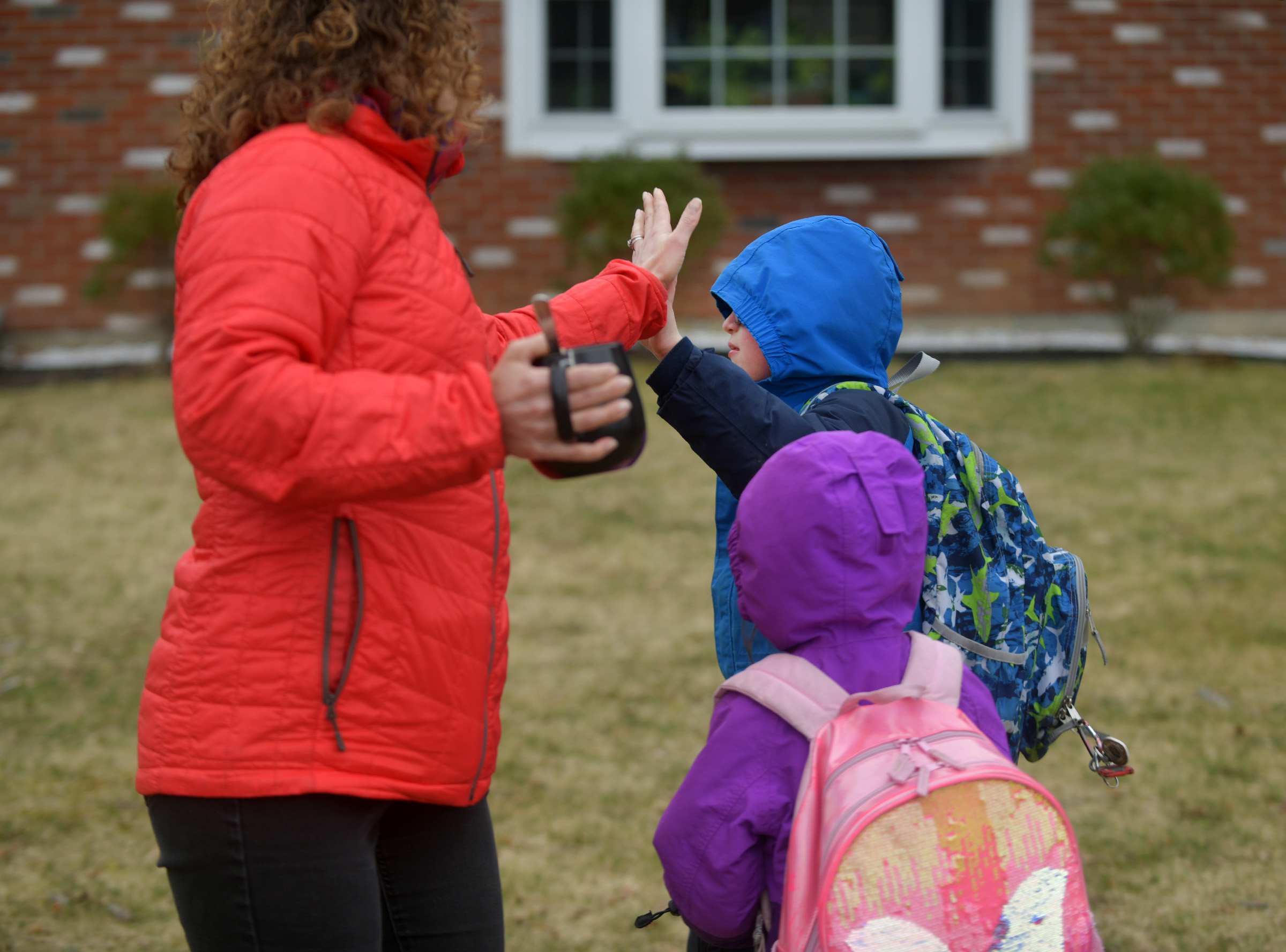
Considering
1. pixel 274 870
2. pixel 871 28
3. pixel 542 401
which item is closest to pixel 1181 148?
pixel 871 28

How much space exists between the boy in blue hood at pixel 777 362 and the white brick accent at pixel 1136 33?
30.0 ft

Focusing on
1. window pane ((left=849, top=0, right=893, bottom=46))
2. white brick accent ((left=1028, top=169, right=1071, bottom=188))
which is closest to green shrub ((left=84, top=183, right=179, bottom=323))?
window pane ((left=849, top=0, right=893, bottom=46))

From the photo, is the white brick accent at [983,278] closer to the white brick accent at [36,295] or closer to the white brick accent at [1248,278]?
the white brick accent at [1248,278]

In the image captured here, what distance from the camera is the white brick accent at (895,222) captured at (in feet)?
33.3

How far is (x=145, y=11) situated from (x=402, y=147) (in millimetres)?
9700

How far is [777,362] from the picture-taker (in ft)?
7.36

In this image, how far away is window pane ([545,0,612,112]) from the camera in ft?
34.0

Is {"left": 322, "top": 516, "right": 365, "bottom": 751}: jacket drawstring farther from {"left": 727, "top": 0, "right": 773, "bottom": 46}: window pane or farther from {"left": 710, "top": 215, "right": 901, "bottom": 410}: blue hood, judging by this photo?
{"left": 727, "top": 0, "right": 773, "bottom": 46}: window pane

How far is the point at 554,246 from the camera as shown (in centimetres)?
1008

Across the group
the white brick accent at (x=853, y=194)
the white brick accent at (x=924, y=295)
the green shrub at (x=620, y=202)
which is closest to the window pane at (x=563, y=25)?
the green shrub at (x=620, y=202)

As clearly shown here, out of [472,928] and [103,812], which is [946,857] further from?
[103,812]

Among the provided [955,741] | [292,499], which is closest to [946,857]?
[955,741]

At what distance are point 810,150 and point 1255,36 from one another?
396cm

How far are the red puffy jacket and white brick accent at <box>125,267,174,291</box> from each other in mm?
8541
